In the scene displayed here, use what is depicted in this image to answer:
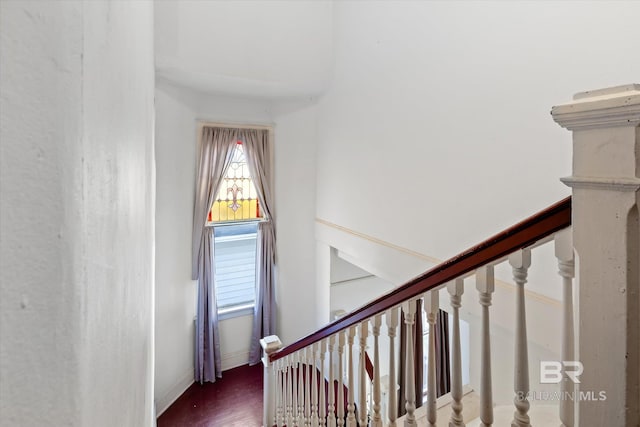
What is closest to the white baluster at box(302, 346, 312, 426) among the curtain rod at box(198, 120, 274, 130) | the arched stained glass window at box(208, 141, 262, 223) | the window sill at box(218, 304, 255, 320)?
the window sill at box(218, 304, 255, 320)

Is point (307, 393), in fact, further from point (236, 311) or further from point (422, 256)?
point (236, 311)

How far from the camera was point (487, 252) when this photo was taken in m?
0.85

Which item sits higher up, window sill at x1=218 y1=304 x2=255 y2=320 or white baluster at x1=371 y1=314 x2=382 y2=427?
white baluster at x1=371 y1=314 x2=382 y2=427

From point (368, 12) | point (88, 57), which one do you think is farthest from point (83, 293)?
point (368, 12)

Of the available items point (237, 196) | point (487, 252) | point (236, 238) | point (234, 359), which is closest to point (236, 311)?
point (234, 359)

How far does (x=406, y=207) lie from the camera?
2516 millimetres

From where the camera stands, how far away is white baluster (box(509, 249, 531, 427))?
2.61 feet

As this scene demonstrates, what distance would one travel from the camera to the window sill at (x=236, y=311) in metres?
3.97

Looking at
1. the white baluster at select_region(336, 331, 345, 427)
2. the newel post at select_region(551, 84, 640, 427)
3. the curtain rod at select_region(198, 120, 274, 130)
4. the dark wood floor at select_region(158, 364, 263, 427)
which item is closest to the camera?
the newel post at select_region(551, 84, 640, 427)

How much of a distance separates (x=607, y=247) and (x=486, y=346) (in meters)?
0.43

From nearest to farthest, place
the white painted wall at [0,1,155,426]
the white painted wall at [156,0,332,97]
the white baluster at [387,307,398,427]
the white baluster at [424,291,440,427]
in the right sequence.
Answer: the white painted wall at [0,1,155,426] → the white baluster at [424,291,440,427] → the white baluster at [387,307,398,427] → the white painted wall at [156,0,332,97]

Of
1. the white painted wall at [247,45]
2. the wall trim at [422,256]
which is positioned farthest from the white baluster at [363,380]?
the white painted wall at [247,45]

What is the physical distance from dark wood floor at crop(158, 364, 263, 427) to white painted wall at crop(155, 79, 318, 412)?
0.15m

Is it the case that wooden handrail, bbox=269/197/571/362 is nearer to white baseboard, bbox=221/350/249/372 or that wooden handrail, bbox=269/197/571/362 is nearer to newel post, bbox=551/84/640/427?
newel post, bbox=551/84/640/427
